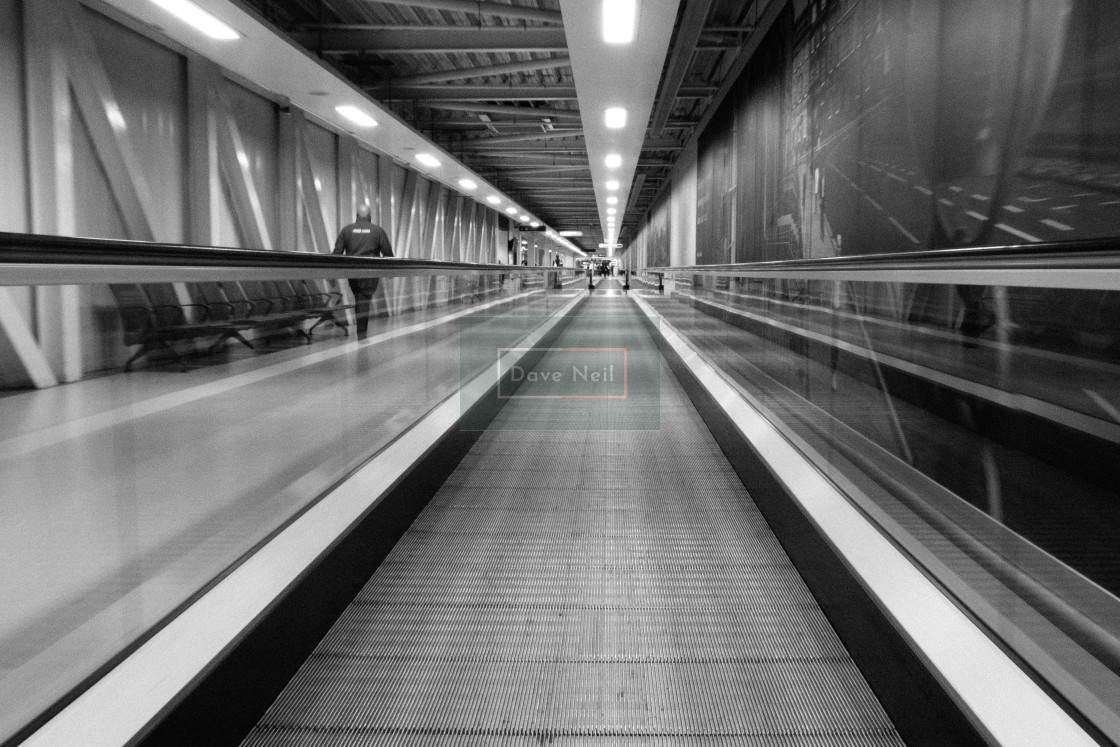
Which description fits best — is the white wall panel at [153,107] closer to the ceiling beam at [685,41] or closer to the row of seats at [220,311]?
the ceiling beam at [685,41]

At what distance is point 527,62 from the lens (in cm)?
1104

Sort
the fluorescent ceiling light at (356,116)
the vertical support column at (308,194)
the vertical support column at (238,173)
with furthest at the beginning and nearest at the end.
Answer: the vertical support column at (308,194)
the fluorescent ceiling light at (356,116)
the vertical support column at (238,173)

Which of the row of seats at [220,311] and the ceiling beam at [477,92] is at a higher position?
Result: the ceiling beam at [477,92]

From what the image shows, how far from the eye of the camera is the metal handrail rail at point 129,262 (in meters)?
1.29

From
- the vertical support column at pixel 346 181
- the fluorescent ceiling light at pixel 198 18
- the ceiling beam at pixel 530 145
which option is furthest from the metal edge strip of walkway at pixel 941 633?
the ceiling beam at pixel 530 145

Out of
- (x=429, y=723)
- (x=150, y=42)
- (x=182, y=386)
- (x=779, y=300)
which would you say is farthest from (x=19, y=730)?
(x=150, y=42)

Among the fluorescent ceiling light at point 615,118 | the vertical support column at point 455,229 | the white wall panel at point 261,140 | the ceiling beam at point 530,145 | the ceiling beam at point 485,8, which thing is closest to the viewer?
the ceiling beam at point 485,8

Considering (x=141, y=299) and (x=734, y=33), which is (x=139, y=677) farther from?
(x=734, y=33)

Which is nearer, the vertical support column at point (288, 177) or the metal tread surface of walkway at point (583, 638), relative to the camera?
the metal tread surface of walkway at point (583, 638)

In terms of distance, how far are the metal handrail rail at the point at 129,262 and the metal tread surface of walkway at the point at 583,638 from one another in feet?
3.62

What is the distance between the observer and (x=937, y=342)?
3203 millimetres

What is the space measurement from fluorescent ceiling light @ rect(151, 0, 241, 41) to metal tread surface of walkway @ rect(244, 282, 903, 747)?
19.9ft

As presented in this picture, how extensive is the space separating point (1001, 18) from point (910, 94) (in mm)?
1200

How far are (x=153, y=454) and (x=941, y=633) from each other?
1889 mm
